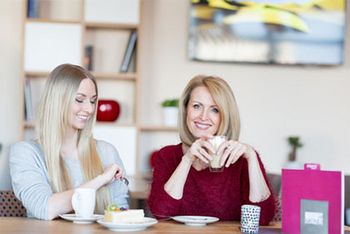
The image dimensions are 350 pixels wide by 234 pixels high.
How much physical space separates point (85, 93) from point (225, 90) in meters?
0.49

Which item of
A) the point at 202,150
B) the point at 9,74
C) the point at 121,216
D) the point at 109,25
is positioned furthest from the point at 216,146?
the point at 9,74

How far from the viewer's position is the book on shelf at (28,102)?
4.09 meters

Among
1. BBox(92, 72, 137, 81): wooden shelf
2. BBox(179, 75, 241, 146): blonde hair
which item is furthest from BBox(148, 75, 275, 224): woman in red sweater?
BBox(92, 72, 137, 81): wooden shelf

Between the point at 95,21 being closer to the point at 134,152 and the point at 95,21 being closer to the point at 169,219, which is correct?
the point at 134,152

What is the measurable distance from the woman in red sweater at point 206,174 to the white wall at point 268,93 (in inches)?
76.7

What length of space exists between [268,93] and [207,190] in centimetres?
220

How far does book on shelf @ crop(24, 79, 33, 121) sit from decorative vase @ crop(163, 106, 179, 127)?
84 centimetres

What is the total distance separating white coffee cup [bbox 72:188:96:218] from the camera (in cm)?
201

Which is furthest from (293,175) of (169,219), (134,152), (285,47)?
(285,47)

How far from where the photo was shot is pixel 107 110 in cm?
418

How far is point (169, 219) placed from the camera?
2152mm

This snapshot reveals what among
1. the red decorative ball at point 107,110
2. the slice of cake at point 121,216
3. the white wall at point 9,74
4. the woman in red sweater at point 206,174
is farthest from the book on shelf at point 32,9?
the slice of cake at point 121,216

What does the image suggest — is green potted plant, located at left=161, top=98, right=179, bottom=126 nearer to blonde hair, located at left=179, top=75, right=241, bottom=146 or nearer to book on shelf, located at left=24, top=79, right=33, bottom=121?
book on shelf, located at left=24, top=79, right=33, bottom=121

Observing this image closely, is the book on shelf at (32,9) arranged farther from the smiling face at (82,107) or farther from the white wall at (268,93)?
the smiling face at (82,107)
